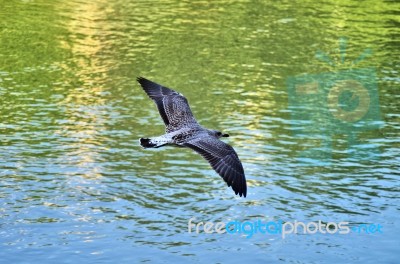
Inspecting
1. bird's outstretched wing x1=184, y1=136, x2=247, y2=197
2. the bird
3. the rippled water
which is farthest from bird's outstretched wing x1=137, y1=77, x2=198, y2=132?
the rippled water

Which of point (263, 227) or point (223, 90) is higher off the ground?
point (223, 90)

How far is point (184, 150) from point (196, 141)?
15.0 meters

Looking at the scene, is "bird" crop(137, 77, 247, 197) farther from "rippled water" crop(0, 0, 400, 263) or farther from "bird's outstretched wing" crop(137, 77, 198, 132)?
"rippled water" crop(0, 0, 400, 263)

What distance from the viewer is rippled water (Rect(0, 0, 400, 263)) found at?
29281mm

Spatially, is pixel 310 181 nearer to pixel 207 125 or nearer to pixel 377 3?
pixel 207 125

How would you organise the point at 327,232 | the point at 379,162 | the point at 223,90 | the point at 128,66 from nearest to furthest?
the point at 327,232 → the point at 379,162 → the point at 223,90 → the point at 128,66

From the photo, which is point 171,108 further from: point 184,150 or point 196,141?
point 184,150

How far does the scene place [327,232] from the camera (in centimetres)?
3006

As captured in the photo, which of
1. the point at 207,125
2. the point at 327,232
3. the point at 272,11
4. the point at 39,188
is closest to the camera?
the point at 327,232

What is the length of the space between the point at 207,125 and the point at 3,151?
9.03 m

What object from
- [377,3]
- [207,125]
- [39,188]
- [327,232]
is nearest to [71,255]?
[39,188]

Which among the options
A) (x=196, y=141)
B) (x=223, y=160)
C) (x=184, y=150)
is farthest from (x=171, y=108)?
(x=184, y=150)

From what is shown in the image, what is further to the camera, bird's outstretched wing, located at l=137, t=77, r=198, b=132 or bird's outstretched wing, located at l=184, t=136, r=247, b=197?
bird's outstretched wing, located at l=137, t=77, r=198, b=132

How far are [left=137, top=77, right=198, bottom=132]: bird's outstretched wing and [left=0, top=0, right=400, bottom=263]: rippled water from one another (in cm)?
473
